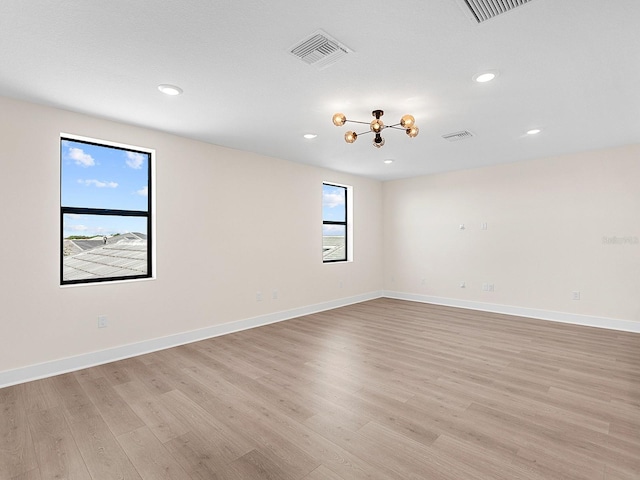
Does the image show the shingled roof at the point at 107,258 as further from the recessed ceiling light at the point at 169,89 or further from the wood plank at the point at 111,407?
the recessed ceiling light at the point at 169,89

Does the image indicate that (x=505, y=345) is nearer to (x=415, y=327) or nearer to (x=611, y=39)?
(x=415, y=327)

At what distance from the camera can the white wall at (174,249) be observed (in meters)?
2.98

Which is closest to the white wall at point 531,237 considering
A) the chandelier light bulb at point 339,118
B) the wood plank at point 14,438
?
the chandelier light bulb at point 339,118

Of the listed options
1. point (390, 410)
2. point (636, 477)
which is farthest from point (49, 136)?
point (636, 477)

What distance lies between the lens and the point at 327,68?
2.44 metres

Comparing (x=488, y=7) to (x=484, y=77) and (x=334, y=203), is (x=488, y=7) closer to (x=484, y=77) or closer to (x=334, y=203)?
(x=484, y=77)

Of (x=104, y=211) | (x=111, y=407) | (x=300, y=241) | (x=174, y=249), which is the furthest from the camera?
(x=300, y=241)

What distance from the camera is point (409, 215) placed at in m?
6.88

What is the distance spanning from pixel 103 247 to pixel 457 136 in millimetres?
4389

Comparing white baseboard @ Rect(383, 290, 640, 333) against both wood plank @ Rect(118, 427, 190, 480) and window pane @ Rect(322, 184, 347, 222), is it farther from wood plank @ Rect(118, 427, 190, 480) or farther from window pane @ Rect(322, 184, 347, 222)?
wood plank @ Rect(118, 427, 190, 480)

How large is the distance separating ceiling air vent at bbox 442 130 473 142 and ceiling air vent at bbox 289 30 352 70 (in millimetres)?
2274

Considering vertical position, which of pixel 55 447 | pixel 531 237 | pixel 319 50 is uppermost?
pixel 319 50

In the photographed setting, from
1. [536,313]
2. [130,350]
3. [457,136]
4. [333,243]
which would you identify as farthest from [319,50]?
[536,313]

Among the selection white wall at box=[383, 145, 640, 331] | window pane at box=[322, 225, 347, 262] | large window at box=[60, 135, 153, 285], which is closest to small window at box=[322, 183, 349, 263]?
window pane at box=[322, 225, 347, 262]
